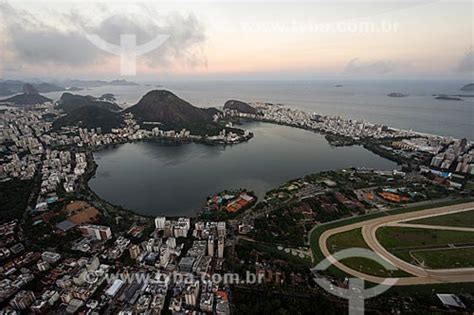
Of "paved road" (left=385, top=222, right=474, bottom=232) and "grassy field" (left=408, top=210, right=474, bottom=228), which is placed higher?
"grassy field" (left=408, top=210, right=474, bottom=228)

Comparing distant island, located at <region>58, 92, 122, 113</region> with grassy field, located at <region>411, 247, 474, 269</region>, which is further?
distant island, located at <region>58, 92, 122, 113</region>

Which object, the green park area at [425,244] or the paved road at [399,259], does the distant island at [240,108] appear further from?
the green park area at [425,244]

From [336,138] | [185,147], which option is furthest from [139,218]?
[336,138]

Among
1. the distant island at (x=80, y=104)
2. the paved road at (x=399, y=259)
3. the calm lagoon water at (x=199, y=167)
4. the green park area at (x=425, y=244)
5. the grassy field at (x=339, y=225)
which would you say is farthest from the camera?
the distant island at (x=80, y=104)

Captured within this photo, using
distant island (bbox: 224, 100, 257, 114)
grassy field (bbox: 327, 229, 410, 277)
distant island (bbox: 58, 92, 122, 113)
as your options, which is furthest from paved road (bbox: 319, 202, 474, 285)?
distant island (bbox: 58, 92, 122, 113)

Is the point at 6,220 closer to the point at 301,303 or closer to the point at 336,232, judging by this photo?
the point at 301,303

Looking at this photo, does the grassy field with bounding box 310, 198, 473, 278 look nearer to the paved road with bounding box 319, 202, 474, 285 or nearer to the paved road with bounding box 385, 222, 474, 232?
A: the paved road with bounding box 319, 202, 474, 285

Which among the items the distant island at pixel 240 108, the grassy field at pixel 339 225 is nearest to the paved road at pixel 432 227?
the grassy field at pixel 339 225
